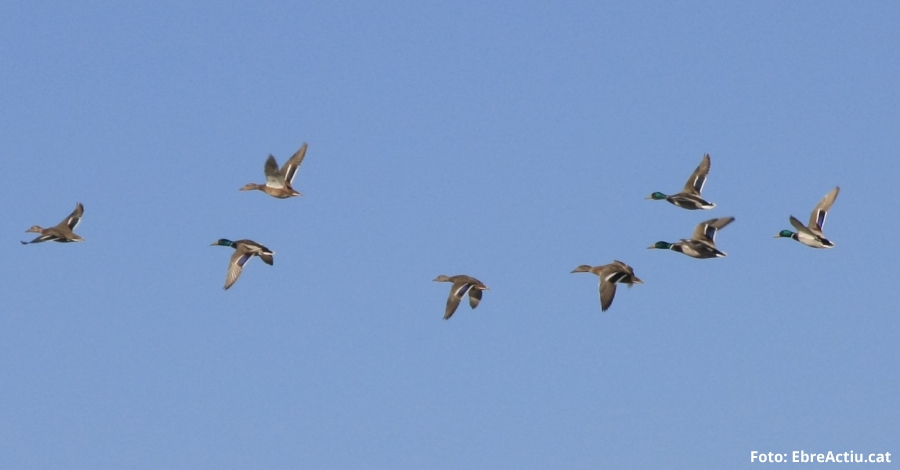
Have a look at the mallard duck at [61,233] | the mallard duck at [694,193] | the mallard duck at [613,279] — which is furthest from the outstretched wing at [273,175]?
the mallard duck at [694,193]

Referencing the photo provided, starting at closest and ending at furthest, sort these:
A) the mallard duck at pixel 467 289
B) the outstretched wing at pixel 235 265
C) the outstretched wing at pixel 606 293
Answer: the outstretched wing at pixel 606 293, the outstretched wing at pixel 235 265, the mallard duck at pixel 467 289

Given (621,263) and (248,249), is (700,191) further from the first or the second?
(248,249)

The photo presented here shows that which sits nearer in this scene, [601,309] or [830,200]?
[601,309]

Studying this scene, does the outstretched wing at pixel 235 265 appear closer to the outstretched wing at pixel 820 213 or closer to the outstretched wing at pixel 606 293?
the outstretched wing at pixel 606 293

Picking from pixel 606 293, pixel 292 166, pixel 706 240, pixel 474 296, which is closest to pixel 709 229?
pixel 706 240

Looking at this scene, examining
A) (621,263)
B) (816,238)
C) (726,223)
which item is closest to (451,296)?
(621,263)

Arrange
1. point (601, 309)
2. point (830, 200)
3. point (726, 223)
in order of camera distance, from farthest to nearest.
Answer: point (830, 200)
point (726, 223)
point (601, 309)

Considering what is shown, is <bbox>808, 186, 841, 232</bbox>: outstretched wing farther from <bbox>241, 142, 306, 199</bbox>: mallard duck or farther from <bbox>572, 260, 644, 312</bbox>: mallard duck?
<bbox>241, 142, 306, 199</bbox>: mallard duck

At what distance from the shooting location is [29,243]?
40906 mm

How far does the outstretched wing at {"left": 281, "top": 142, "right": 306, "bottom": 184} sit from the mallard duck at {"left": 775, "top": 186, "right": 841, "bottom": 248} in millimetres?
13991

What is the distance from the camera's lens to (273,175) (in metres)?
42.2

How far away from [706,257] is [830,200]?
17.1 ft

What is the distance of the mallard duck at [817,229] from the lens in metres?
41.5

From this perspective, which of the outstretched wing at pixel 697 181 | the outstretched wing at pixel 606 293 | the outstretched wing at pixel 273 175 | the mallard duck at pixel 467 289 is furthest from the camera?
the outstretched wing at pixel 697 181
